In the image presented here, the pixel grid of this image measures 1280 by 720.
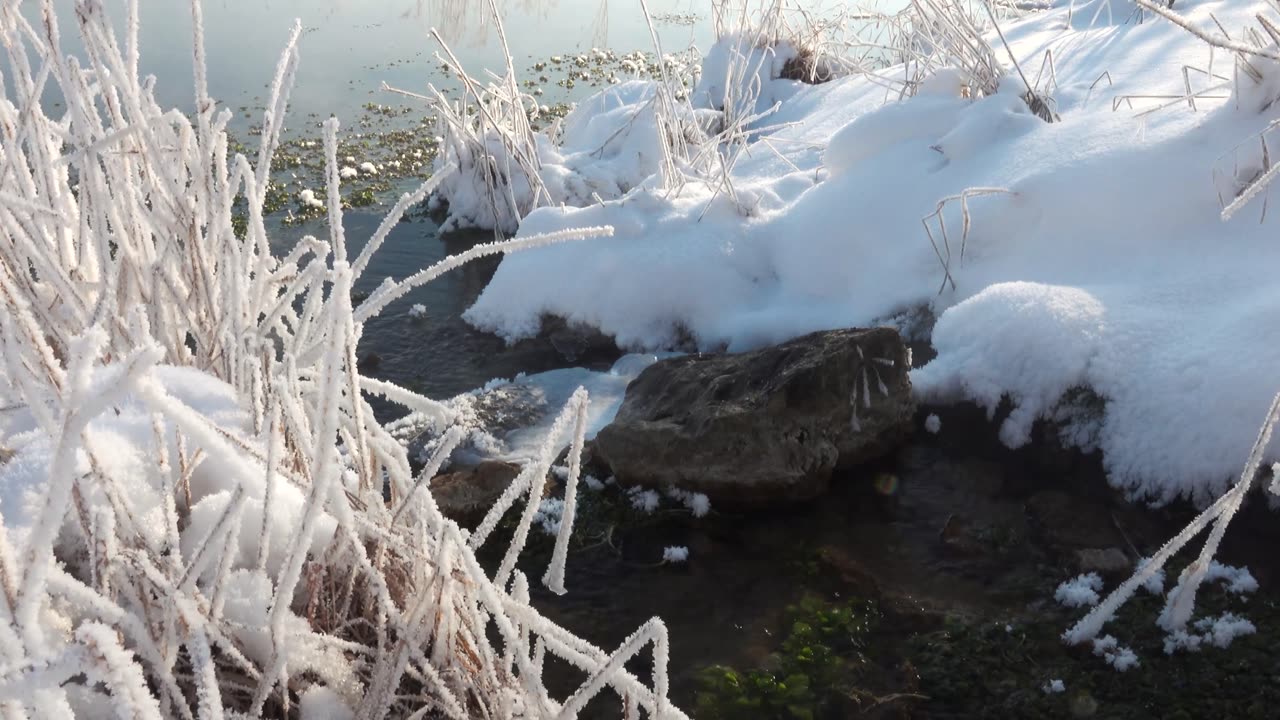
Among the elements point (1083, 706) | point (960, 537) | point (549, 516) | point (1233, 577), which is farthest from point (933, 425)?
point (549, 516)

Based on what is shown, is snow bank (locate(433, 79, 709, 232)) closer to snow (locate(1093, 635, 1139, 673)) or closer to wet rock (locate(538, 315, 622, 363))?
wet rock (locate(538, 315, 622, 363))

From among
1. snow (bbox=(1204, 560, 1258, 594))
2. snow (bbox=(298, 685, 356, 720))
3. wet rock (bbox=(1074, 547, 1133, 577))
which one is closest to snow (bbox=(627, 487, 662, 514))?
wet rock (bbox=(1074, 547, 1133, 577))

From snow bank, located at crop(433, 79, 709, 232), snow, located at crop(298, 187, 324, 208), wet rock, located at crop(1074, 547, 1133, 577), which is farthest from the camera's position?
snow, located at crop(298, 187, 324, 208)

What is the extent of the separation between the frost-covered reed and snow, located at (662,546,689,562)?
66.9 inches

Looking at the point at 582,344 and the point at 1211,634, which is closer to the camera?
the point at 1211,634

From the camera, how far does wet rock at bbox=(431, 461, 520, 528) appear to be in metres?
3.03

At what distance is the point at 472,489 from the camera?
3100 millimetres

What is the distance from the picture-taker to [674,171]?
192 inches

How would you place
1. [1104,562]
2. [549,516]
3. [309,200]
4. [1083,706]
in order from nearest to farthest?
[1083,706] < [1104,562] < [549,516] < [309,200]

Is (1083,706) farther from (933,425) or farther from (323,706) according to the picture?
(323,706)

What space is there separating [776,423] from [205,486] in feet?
7.23

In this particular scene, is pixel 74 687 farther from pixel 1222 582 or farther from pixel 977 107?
pixel 977 107

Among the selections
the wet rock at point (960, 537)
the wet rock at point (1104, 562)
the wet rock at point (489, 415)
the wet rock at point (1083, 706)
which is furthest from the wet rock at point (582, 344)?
the wet rock at point (1083, 706)

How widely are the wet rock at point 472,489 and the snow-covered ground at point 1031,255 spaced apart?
4.47 feet
